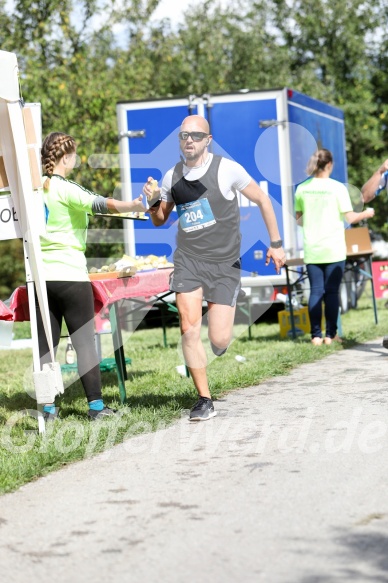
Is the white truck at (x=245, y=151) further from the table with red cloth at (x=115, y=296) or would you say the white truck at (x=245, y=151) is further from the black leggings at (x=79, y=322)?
the black leggings at (x=79, y=322)

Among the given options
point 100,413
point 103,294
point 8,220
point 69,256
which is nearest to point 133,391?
point 103,294

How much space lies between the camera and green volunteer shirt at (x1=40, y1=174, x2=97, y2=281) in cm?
705

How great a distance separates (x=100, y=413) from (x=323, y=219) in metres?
4.81

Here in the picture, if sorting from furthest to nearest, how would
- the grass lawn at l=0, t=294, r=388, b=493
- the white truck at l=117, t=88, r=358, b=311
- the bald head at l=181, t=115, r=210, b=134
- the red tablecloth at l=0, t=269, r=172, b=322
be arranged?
1. the white truck at l=117, t=88, r=358, b=311
2. the red tablecloth at l=0, t=269, r=172, b=322
3. the bald head at l=181, t=115, r=210, b=134
4. the grass lawn at l=0, t=294, r=388, b=493

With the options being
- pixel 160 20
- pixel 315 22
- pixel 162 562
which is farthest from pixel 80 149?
pixel 162 562

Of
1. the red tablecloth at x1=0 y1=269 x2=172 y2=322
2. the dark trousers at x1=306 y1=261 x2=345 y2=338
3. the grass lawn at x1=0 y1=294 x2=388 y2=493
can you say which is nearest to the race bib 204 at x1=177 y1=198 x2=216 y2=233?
the red tablecloth at x1=0 y1=269 x2=172 y2=322

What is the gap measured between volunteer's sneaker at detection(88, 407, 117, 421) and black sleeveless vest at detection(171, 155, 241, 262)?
119cm

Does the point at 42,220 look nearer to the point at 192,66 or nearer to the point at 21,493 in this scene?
the point at 21,493

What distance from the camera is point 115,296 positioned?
7.81 meters

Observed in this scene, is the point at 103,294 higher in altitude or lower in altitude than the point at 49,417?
higher

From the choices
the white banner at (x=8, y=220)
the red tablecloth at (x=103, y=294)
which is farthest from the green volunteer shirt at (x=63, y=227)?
the red tablecloth at (x=103, y=294)

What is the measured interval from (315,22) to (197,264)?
28.6m

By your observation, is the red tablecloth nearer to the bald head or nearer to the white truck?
the bald head

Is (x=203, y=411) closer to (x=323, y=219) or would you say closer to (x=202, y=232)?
(x=202, y=232)
